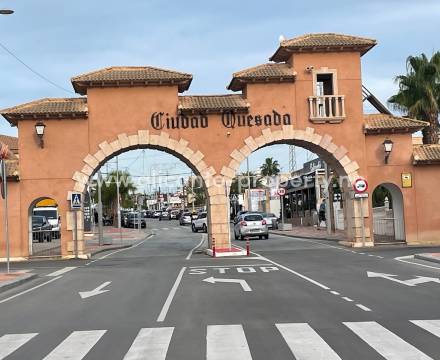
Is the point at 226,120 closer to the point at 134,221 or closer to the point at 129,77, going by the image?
the point at 129,77

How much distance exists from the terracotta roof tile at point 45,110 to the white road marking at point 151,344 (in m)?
18.5

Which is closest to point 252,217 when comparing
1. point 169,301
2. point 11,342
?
point 169,301

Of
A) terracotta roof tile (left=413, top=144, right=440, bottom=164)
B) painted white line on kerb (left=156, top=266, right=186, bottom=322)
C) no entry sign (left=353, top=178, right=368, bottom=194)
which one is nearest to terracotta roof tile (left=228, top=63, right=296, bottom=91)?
no entry sign (left=353, top=178, right=368, bottom=194)

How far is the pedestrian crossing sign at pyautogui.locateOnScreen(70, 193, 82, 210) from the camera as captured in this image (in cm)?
2586

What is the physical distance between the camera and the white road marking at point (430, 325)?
27.9 feet

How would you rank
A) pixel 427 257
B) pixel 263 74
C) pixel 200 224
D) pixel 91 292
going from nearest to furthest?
pixel 91 292, pixel 427 257, pixel 263 74, pixel 200 224

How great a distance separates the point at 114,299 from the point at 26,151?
15.1 meters

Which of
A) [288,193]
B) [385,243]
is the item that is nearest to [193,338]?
[385,243]

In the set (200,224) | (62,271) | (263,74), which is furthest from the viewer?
(200,224)

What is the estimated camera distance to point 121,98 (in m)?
26.7

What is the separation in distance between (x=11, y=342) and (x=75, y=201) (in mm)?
17483

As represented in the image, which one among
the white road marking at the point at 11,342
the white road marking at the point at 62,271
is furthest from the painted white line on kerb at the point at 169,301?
the white road marking at the point at 62,271

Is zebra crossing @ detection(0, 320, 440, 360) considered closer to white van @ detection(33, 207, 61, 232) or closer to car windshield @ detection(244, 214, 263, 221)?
car windshield @ detection(244, 214, 263, 221)

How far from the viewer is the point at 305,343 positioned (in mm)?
7926
